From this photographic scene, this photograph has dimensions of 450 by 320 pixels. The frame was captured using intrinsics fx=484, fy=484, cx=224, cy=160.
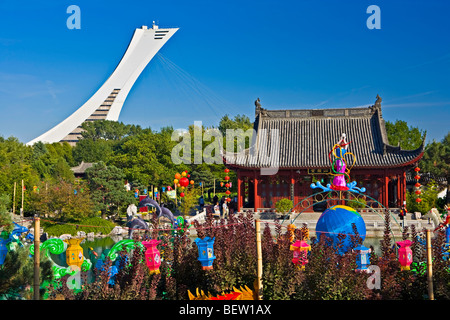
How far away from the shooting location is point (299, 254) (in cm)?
763

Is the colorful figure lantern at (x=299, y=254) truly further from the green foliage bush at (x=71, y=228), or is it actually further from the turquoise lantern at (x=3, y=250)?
A: the green foliage bush at (x=71, y=228)

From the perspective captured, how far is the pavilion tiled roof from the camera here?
25562 mm

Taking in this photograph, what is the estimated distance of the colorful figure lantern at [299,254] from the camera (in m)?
7.46

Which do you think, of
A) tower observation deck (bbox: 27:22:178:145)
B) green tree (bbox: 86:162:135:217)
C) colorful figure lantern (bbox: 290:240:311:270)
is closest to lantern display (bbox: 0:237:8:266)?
colorful figure lantern (bbox: 290:240:311:270)

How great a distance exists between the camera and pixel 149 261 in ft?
26.0

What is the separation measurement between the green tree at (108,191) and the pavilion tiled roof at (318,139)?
656 cm

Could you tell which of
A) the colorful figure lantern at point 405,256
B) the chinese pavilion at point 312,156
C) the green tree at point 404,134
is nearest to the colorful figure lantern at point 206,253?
the colorful figure lantern at point 405,256

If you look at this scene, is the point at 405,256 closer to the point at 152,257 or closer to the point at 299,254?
the point at 299,254

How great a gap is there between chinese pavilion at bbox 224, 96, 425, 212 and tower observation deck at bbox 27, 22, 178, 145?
30382 millimetres

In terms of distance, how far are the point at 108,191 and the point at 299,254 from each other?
68.8ft

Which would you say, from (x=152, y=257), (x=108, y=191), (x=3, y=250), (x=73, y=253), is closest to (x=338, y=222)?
(x=152, y=257)
